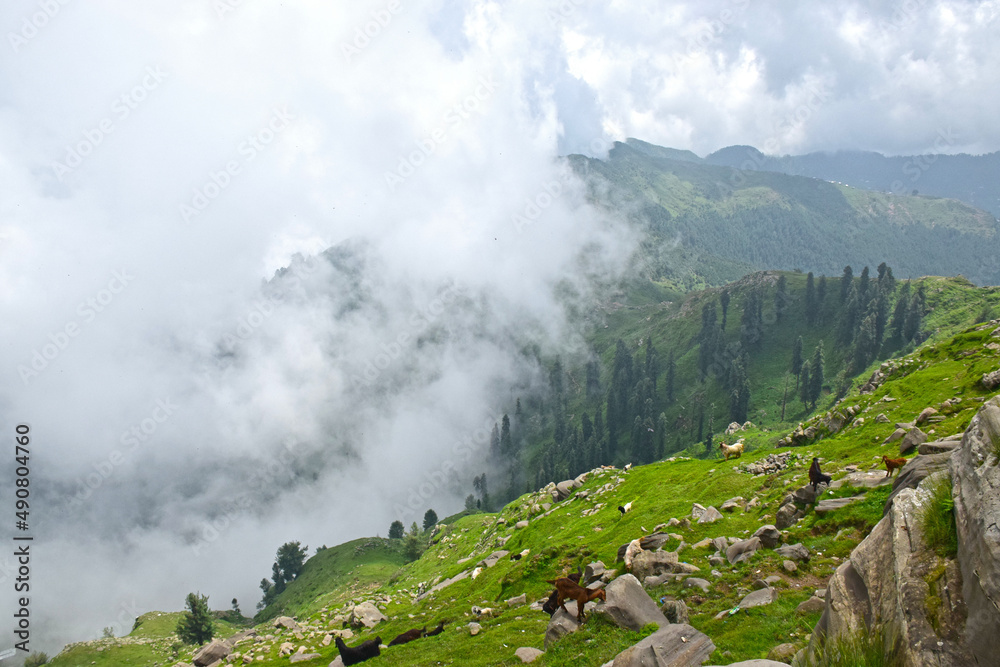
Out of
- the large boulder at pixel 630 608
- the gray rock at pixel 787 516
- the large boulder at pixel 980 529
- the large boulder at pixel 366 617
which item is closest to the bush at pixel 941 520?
the large boulder at pixel 980 529

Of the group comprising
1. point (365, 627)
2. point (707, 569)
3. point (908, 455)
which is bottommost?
point (365, 627)

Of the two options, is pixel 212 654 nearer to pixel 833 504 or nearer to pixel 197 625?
pixel 833 504

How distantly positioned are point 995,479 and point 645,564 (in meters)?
22.4

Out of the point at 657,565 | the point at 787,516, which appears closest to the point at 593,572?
the point at 657,565

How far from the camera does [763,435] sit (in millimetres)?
92875

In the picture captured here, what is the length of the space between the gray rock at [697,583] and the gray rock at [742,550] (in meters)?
3.13

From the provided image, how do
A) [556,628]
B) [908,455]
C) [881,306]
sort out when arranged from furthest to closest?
[881,306], [908,455], [556,628]

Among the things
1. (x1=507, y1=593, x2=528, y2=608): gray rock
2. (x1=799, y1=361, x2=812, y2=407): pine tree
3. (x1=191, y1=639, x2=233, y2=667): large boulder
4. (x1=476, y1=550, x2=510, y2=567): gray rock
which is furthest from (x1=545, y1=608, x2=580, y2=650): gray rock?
(x1=799, y1=361, x2=812, y2=407): pine tree

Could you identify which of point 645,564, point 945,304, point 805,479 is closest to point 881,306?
point 945,304

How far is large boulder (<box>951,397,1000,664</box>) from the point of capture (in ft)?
23.7

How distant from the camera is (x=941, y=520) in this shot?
30.8ft

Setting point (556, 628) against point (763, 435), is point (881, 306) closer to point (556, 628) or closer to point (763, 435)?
point (763, 435)

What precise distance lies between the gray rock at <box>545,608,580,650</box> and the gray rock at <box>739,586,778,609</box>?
716 cm

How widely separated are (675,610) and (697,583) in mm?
3769
